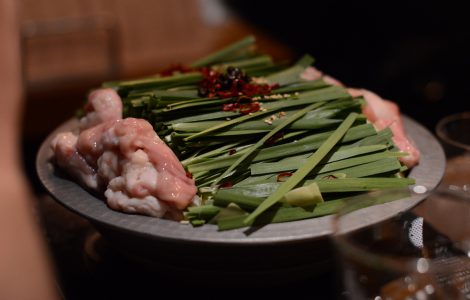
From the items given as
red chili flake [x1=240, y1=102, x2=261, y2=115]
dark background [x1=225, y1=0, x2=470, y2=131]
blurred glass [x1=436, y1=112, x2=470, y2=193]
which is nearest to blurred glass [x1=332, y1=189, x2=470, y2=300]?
blurred glass [x1=436, y1=112, x2=470, y2=193]

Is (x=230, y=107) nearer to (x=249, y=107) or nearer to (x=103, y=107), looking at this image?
(x=249, y=107)

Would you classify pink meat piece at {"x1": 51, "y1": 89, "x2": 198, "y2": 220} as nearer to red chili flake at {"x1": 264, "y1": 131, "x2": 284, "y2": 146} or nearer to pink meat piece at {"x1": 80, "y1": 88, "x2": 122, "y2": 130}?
pink meat piece at {"x1": 80, "y1": 88, "x2": 122, "y2": 130}

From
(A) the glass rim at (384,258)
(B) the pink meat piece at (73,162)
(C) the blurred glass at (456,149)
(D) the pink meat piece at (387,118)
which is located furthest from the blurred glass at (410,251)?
(B) the pink meat piece at (73,162)

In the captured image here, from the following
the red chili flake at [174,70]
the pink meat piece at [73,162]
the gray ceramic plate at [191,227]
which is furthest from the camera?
the red chili flake at [174,70]

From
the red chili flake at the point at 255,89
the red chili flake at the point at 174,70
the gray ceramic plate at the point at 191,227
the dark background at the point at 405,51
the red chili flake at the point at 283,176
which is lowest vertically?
the dark background at the point at 405,51

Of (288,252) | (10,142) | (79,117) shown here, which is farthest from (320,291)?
(10,142)

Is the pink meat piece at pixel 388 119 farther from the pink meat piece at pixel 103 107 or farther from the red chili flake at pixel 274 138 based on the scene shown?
the pink meat piece at pixel 103 107
